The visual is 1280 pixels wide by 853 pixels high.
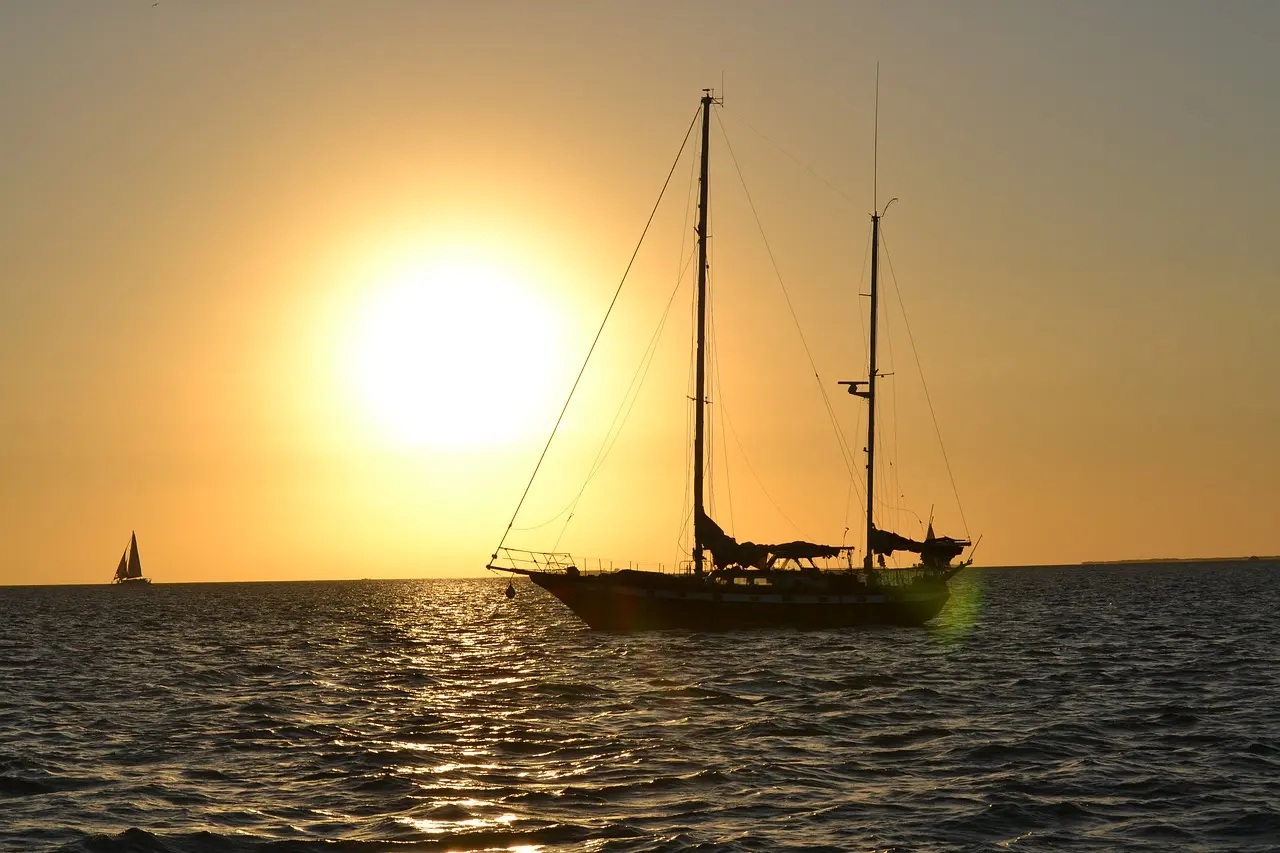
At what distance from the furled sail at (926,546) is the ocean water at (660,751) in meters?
14.4

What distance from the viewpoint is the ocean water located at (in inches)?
762

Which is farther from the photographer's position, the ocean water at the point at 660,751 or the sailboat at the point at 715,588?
the sailboat at the point at 715,588

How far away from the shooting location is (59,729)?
3080cm

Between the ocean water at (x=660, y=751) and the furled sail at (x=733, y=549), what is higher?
the furled sail at (x=733, y=549)

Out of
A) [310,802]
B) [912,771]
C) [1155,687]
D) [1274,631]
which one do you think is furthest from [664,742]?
[1274,631]

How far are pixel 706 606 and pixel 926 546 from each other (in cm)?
1830

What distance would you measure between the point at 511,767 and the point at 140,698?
18551mm

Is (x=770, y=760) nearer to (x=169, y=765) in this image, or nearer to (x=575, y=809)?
(x=575, y=809)

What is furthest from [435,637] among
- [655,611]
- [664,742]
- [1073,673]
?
[664,742]

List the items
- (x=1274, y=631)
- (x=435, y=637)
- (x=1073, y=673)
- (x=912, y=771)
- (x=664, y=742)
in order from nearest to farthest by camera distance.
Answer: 1. (x=912, y=771)
2. (x=664, y=742)
3. (x=1073, y=673)
4. (x=1274, y=631)
5. (x=435, y=637)

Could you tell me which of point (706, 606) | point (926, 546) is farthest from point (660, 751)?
point (926, 546)

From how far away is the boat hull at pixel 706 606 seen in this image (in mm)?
57844

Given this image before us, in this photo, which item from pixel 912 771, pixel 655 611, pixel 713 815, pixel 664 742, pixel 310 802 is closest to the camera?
pixel 713 815

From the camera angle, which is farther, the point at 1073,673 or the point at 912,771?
the point at 1073,673
